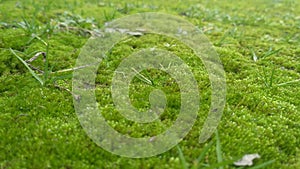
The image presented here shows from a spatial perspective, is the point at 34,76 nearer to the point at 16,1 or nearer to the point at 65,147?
the point at 65,147

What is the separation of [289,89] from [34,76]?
8.72 feet

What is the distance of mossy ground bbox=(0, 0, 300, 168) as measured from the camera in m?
2.18

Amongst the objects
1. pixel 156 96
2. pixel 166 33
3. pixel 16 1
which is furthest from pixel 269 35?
pixel 16 1

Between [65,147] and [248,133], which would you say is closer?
[65,147]

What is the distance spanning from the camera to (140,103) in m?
A: 2.75

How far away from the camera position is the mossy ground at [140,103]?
2176mm

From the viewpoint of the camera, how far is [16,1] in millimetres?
6273

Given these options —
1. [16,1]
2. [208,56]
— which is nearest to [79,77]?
[208,56]

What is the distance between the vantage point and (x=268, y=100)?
2.92 meters

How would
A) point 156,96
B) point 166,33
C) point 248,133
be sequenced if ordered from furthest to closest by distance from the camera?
1. point 166,33
2. point 156,96
3. point 248,133

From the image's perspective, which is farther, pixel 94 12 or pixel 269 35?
pixel 94 12

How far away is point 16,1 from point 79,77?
4065mm

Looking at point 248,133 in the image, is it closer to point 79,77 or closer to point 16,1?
point 79,77

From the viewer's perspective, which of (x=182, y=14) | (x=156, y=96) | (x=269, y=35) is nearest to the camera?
(x=156, y=96)
